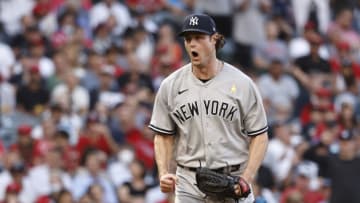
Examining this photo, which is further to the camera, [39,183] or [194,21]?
[39,183]

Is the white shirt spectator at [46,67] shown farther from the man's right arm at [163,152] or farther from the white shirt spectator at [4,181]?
the man's right arm at [163,152]

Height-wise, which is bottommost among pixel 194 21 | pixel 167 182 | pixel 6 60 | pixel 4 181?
pixel 4 181

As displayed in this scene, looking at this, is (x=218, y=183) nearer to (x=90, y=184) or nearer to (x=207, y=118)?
(x=207, y=118)

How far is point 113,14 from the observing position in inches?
805

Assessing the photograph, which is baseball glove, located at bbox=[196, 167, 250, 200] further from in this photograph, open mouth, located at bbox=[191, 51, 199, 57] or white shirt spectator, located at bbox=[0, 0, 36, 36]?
white shirt spectator, located at bbox=[0, 0, 36, 36]

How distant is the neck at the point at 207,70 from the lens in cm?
999

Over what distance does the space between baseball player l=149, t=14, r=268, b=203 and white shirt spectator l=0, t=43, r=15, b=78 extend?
8371 mm

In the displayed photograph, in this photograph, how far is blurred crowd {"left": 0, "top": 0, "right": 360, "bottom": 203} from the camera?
1616 cm

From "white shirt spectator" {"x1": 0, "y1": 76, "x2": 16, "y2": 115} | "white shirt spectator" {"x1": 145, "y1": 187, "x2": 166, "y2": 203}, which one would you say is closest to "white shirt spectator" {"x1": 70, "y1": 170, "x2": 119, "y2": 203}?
"white shirt spectator" {"x1": 145, "y1": 187, "x2": 166, "y2": 203}

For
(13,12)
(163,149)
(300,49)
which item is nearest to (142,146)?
(13,12)

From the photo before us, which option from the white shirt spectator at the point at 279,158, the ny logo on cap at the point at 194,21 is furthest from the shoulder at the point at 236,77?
the white shirt spectator at the point at 279,158

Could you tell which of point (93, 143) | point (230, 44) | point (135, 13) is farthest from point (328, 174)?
point (135, 13)

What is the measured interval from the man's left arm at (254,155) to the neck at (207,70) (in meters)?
0.58

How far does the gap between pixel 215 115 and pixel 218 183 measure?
21.1 inches
